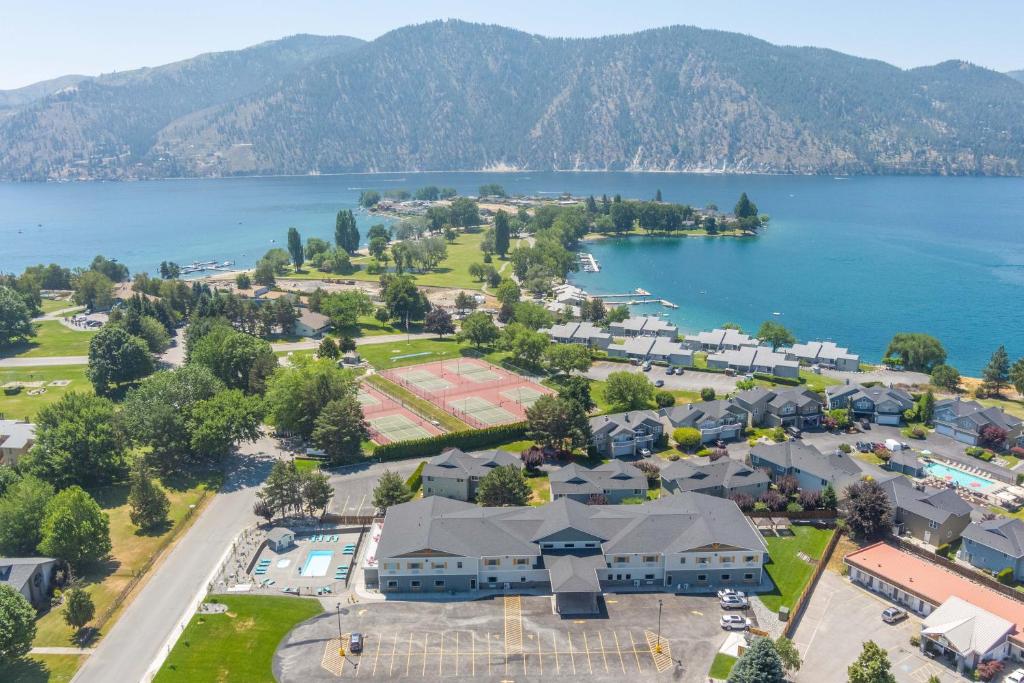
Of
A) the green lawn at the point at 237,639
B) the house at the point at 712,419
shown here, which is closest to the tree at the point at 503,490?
the green lawn at the point at 237,639

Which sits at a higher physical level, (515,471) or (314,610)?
(515,471)

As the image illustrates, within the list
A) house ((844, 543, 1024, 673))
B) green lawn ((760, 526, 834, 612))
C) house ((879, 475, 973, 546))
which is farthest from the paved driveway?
house ((879, 475, 973, 546))

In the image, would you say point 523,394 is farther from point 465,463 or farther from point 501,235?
point 501,235

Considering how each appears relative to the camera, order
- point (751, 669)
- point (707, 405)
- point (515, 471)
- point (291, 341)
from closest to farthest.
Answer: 1. point (751, 669)
2. point (515, 471)
3. point (707, 405)
4. point (291, 341)

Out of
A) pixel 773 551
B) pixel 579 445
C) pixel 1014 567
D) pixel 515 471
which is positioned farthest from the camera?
pixel 579 445

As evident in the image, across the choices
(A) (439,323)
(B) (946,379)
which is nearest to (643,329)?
(A) (439,323)

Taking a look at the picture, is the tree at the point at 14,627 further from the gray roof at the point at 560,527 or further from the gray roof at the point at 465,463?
the gray roof at the point at 465,463

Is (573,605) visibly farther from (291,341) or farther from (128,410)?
(291,341)

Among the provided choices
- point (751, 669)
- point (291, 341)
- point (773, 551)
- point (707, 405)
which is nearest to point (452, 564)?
point (751, 669)

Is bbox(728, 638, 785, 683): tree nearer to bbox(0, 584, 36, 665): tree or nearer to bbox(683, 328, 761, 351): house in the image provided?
bbox(0, 584, 36, 665): tree
